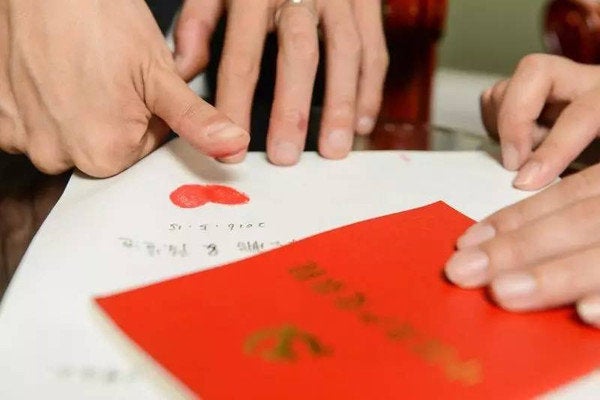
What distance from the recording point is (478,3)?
59.4 inches

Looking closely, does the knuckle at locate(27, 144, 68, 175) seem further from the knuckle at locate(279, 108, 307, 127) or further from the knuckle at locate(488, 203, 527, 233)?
the knuckle at locate(488, 203, 527, 233)

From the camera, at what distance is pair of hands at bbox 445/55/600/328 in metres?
0.40

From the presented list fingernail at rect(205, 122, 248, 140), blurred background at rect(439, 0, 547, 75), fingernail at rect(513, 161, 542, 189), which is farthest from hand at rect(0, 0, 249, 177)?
blurred background at rect(439, 0, 547, 75)

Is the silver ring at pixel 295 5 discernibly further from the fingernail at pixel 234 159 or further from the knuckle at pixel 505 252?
the knuckle at pixel 505 252

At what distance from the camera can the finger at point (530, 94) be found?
61 cm

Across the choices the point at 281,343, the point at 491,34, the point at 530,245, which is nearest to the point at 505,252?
the point at 530,245

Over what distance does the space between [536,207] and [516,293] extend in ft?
0.36

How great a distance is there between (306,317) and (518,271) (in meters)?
0.13

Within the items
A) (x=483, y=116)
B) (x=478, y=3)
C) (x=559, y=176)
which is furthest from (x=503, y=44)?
(x=559, y=176)

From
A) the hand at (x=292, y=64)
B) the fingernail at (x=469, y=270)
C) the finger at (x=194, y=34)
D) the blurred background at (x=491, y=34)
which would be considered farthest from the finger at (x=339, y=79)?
the blurred background at (x=491, y=34)

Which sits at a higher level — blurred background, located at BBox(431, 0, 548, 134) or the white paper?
the white paper

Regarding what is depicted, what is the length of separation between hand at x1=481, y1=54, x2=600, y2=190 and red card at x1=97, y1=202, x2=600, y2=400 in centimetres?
18

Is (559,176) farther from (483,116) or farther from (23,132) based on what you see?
(23,132)

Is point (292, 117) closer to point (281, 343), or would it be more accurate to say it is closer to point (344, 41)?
point (344, 41)
